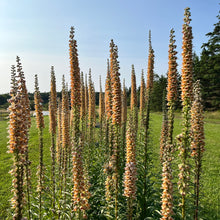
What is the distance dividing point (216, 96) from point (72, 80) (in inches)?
1806

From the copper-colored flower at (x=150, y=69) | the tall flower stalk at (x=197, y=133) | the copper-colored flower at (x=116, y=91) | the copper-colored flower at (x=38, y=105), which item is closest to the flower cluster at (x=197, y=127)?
the tall flower stalk at (x=197, y=133)

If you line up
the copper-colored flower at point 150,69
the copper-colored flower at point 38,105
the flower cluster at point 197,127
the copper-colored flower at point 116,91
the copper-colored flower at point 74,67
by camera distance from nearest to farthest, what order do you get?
the flower cluster at point 197,127 → the copper-colored flower at point 116,91 → the copper-colored flower at point 74,67 → the copper-colored flower at point 38,105 → the copper-colored flower at point 150,69

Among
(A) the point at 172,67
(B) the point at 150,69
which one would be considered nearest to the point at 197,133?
(A) the point at 172,67

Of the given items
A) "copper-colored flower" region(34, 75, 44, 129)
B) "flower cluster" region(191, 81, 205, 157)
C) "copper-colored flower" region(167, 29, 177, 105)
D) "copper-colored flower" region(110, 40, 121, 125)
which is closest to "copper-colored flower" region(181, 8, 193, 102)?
"flower cluster" region(191, 81, 205, 157)

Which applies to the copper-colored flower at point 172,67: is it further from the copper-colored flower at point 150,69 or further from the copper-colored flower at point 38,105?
the copper-colored flower at point 38,105

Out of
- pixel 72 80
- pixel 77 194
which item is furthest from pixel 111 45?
pixel 77 194

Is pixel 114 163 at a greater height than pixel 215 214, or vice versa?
pixel 114 163

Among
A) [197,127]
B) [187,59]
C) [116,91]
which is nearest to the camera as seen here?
[197,127]

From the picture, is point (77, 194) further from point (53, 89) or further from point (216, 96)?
point (216, 96)

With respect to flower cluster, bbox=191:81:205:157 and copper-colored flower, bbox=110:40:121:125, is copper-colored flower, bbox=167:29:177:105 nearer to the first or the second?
flower cluster, bbox=191:81:205:157

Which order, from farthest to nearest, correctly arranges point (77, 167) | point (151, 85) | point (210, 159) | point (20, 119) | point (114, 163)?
point (210, 159) → point (151, 85) → point (114, 163) → point (77, 167) → point (20, 119)

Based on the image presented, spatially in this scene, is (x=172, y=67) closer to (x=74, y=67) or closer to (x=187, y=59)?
(x=187, y=59)

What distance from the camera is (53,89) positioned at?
6613 mm

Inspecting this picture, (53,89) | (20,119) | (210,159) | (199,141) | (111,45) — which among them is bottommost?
(210,159)
